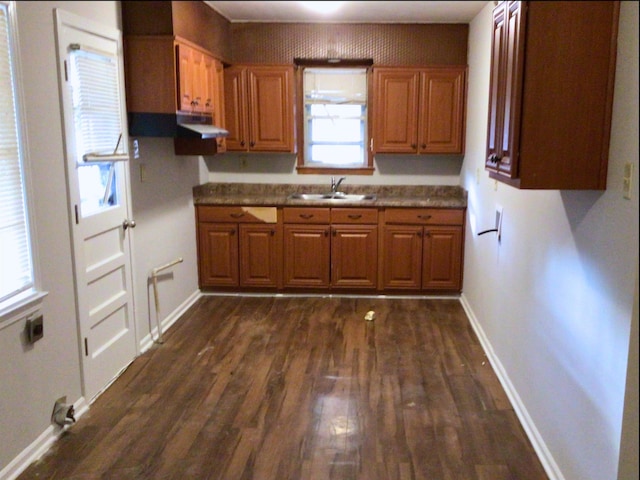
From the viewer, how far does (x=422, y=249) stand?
425 cm

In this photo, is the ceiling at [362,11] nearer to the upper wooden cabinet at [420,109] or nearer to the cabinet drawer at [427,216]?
the upper wooden cabinet at [420,109]

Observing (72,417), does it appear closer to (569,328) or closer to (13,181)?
(13,181)

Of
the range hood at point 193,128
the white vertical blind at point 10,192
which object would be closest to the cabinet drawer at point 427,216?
the range hood at point 193,128

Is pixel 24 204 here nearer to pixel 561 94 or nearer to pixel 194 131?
pixel 194 131

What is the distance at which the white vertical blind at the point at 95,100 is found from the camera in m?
2.27

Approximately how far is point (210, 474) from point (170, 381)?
0.88m

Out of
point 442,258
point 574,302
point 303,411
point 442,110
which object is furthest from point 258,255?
→ point 574,302

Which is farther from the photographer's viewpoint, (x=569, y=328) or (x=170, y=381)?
(x=170, y=381)

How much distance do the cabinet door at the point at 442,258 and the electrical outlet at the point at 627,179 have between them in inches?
105

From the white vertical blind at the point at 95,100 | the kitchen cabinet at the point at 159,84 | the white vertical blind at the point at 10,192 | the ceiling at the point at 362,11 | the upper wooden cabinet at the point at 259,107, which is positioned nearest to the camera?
the white vertical blind at the point at 10,192

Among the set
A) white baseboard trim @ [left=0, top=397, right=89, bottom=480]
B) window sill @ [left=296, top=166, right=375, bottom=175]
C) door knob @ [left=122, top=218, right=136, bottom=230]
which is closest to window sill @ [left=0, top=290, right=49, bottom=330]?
white baseboard trim @ [left=0, top=397, right=89, bottom=480]

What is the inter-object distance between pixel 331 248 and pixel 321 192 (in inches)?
23.7

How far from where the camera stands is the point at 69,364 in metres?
2.43

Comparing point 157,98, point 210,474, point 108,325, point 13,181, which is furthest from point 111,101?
point 210,474
